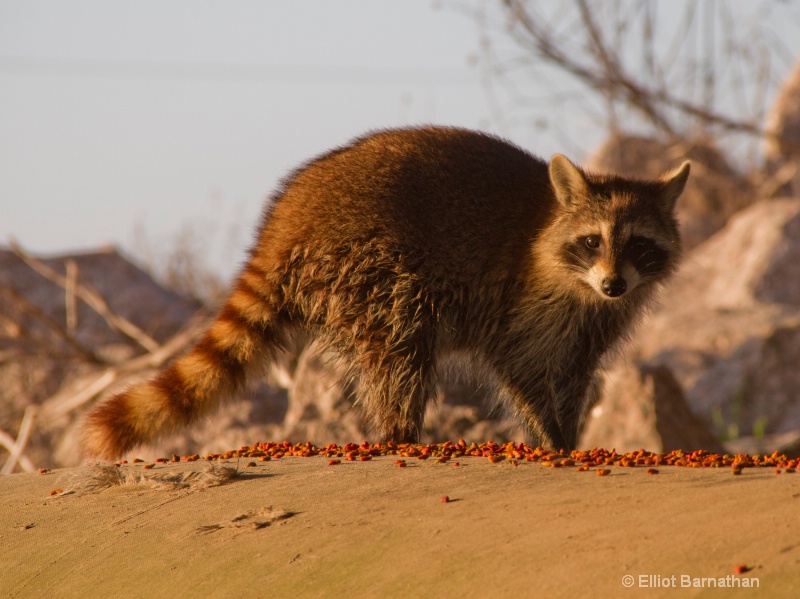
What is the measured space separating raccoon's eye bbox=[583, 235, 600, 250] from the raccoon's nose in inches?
11.3

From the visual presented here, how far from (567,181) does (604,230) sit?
1.05 ft

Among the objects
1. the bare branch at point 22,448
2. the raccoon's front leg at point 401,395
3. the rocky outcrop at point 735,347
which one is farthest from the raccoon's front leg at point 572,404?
the bare branch at point 22,448

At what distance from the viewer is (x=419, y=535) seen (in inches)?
120

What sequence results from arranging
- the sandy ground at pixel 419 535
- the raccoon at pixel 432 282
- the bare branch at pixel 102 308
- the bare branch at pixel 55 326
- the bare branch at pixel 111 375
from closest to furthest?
the sandy ground at pixel 419 535 → the raccoon at pixel 432 282 → the bare branch at pixel 111 375 → the bare branch at pixel 55 326 → the bare branch at pixel 102 308

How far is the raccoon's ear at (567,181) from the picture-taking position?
5094 mm

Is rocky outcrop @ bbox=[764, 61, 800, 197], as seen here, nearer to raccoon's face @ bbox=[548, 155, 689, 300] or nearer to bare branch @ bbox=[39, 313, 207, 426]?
bare branch @ bbox=[39, 313, 207, 426]

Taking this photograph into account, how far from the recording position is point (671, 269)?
5418 mm

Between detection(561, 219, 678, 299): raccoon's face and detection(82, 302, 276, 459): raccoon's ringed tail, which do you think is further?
detection(561, 219, 678, 299): raccoon's face

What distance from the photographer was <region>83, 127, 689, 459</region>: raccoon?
4828mm

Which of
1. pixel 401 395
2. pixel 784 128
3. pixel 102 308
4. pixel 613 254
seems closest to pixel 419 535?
pixel 401 395

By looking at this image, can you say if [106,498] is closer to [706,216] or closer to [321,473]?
[321,473]

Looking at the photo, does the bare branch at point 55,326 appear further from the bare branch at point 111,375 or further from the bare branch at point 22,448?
the bare branch at point 22,448

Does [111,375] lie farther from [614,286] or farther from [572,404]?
[614,286]

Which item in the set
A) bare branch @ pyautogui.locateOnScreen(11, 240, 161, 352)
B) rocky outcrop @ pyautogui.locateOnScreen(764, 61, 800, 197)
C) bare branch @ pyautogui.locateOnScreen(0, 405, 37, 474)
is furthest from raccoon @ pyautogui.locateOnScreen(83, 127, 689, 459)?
rocky outcrop @ pyautogui.locateOnScreen(764, 61, 800, 197)
